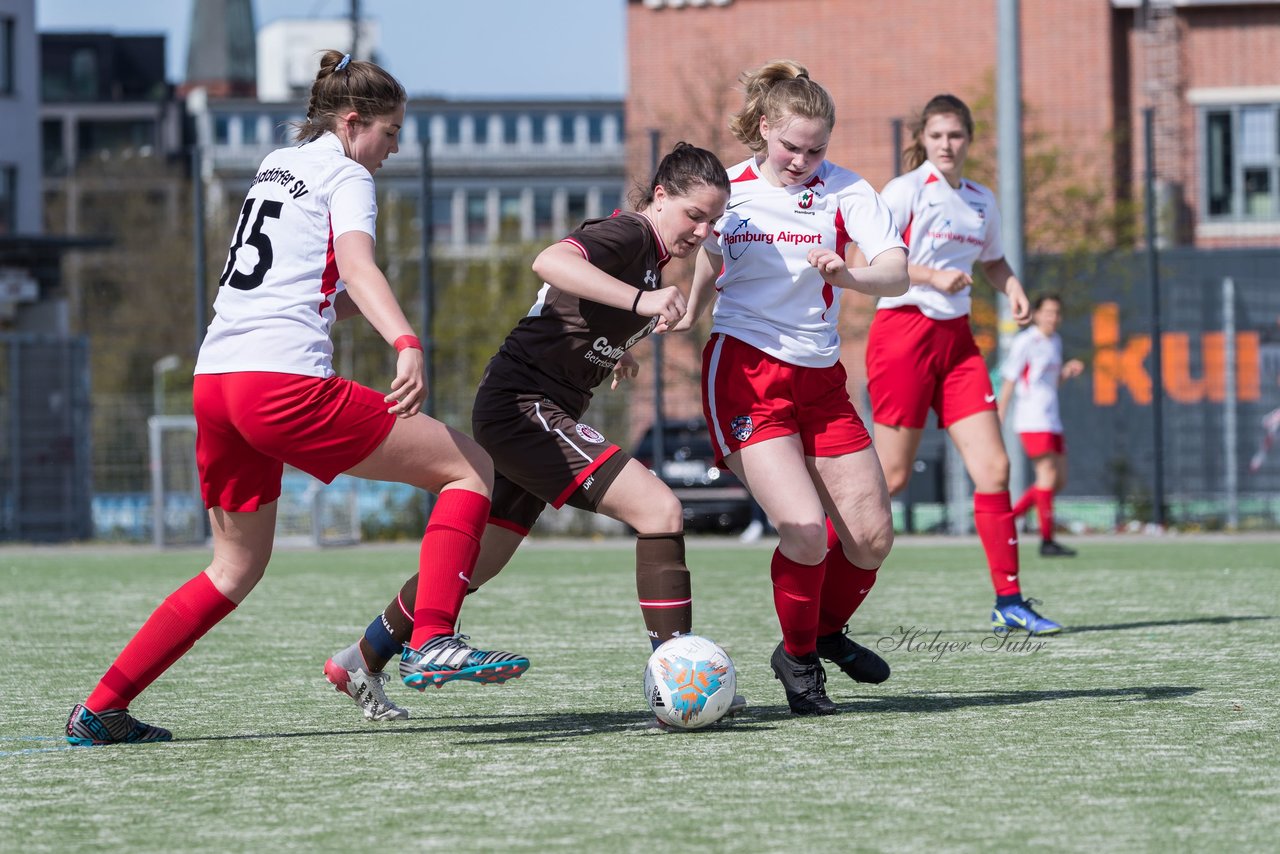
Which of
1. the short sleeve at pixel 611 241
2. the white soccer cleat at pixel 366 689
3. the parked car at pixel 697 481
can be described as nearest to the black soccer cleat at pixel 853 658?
the white soccer cleat at pixel 366 689

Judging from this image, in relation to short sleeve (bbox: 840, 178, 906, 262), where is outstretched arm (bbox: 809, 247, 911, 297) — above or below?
below

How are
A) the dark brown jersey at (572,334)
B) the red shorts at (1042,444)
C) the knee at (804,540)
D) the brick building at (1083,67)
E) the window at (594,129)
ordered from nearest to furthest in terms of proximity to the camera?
the dark brown jersey at (572,334) < the knee at (804,540) < the red shorts at (1042,444) < the brick building at (1083,67) < the window at (594,129)

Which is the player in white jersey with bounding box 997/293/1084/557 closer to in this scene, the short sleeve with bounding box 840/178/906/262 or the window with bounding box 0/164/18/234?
the short sleeve with bounding box 840/178/906/262

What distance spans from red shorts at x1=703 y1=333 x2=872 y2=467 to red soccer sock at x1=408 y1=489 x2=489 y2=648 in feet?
3.13

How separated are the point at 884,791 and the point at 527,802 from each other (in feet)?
2.63

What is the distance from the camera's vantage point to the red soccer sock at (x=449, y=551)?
502 cm

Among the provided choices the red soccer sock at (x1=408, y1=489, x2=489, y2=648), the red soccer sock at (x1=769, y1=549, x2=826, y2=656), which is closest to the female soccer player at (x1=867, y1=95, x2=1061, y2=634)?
the red soccer sock at (x1=769, y1=549, x2=826, y2=656)

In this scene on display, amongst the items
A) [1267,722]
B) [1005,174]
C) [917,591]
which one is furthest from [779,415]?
[1005,174]

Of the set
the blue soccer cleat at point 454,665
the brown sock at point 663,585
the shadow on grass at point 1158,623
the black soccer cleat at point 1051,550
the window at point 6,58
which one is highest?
the window at point 6,58

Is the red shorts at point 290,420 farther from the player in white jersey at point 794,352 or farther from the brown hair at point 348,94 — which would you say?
the player in white jersey at point 794,352

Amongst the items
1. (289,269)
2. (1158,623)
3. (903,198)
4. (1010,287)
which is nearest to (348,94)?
(289,269)

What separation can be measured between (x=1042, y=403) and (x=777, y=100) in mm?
8411

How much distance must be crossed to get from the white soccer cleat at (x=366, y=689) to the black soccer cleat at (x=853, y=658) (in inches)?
56.2

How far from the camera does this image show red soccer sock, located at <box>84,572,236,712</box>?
5.17m
